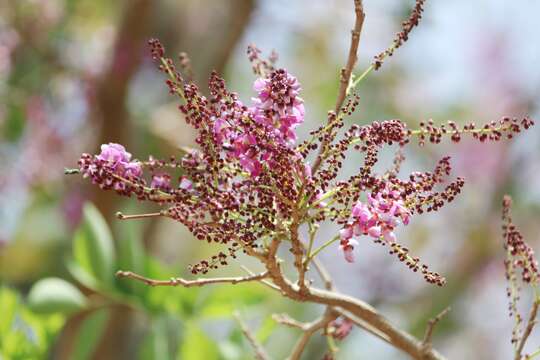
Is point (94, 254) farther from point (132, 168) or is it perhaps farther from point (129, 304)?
point (132, 168)

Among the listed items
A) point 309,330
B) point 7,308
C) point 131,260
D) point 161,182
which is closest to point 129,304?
point 131,260

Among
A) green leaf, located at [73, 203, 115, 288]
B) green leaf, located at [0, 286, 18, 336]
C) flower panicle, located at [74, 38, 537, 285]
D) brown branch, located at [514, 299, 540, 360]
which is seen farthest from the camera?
green leaf, located at [73, 203, 115, 288]

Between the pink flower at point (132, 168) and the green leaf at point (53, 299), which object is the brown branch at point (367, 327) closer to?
the pink flower at point (132, 168)

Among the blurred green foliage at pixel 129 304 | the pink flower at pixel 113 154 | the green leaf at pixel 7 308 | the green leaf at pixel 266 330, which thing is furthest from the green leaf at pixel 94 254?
the pink flower at pixel 113 154

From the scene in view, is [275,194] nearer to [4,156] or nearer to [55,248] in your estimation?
[4,156]

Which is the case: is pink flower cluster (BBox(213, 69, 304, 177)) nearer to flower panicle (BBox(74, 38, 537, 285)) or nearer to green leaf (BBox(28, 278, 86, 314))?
flower panicle (BBox(74, 38, 537, 285))

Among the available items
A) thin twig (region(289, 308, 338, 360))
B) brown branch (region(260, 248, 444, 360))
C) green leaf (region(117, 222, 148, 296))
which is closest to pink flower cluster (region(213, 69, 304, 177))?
brown branch (region(260, 248, 444, 360))

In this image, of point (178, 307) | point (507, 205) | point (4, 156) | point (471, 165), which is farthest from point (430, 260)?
point (507, 205)
